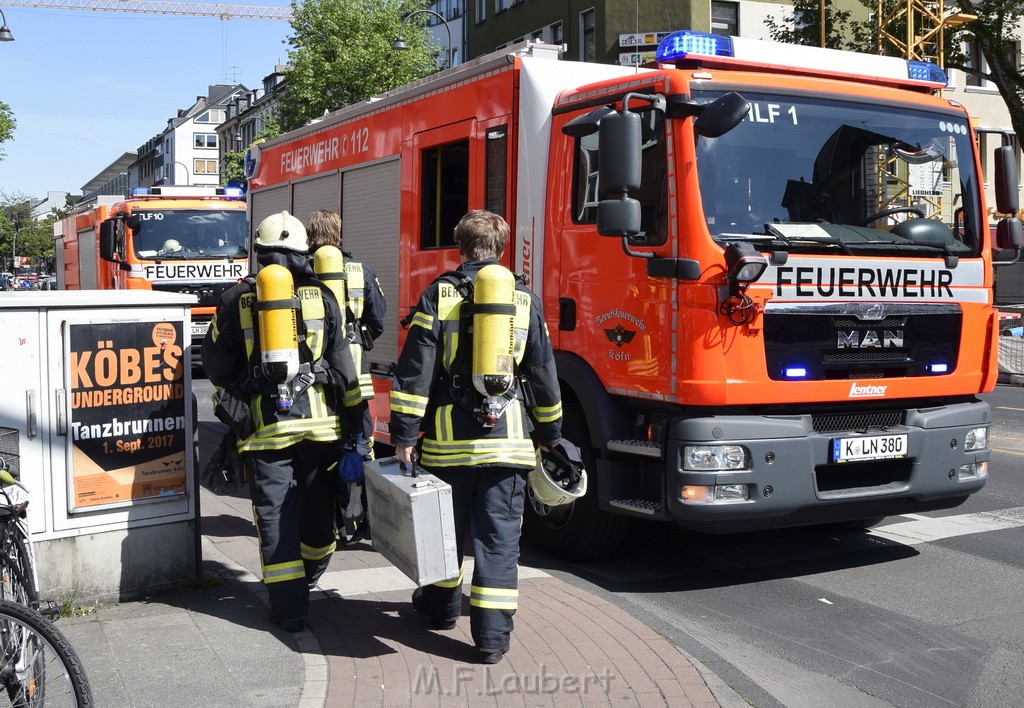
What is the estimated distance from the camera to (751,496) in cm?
572

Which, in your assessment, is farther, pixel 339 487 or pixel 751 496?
pixel 751 496

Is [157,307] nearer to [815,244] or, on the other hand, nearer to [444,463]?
[444,463]

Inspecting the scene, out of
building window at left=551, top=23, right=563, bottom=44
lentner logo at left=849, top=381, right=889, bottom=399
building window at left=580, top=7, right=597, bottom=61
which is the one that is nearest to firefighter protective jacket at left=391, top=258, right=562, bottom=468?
lentner logo at left=849, top=381, right=889, bottom=399

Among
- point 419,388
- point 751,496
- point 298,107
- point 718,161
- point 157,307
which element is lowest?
point 751,496

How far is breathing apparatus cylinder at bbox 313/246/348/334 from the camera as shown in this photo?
610cm

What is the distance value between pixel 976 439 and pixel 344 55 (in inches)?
1237

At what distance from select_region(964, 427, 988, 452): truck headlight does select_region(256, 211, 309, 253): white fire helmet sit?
153 inches

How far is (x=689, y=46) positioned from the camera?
614 centimetres

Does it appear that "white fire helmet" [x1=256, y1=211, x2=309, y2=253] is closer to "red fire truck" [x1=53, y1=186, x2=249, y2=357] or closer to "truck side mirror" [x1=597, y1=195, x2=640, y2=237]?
"truck side mirror" [x1=597, y1=195, x2=640, y2=237]

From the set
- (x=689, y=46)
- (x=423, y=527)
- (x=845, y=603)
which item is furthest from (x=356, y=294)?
(x=845, y=603)

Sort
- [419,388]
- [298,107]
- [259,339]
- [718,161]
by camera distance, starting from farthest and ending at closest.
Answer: [298,107], [718,161], [259,339], [419,388]

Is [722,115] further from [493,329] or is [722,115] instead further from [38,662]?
[38,662]

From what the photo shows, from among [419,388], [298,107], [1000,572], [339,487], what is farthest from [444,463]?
[298,107]

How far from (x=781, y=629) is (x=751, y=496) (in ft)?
2.22
